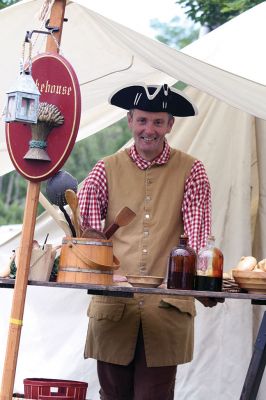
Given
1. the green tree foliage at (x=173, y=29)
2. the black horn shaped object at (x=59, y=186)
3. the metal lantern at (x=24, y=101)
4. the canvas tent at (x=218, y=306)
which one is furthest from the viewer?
the green tree foliage at (x=173, y=29)

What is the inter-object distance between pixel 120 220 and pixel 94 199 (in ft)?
1.49

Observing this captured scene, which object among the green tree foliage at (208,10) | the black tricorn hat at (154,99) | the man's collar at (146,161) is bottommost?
the man's collar at (146,161)

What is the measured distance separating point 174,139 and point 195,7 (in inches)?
177

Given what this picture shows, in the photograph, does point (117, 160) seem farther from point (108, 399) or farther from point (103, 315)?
point (108, 399)

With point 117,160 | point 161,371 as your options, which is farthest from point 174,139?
point 161,371

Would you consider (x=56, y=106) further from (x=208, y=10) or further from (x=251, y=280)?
(x=208, y=10)

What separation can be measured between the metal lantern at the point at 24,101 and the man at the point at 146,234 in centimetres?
101

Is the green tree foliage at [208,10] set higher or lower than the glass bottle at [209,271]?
higher

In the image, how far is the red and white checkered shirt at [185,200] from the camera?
18.5ft

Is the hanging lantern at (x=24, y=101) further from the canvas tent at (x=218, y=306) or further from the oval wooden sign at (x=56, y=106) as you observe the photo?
the canvas tent at (x=218, y=306)

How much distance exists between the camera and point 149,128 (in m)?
5.66

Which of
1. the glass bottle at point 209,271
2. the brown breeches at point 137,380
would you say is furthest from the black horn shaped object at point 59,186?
the brown breeches at point 137,380

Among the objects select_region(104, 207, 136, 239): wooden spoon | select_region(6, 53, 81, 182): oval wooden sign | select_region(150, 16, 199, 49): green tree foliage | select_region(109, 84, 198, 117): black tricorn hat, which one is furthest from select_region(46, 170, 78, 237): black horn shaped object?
select_region(150, 16, 199, 49): green tree foliage

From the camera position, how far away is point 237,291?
17.0 ft
